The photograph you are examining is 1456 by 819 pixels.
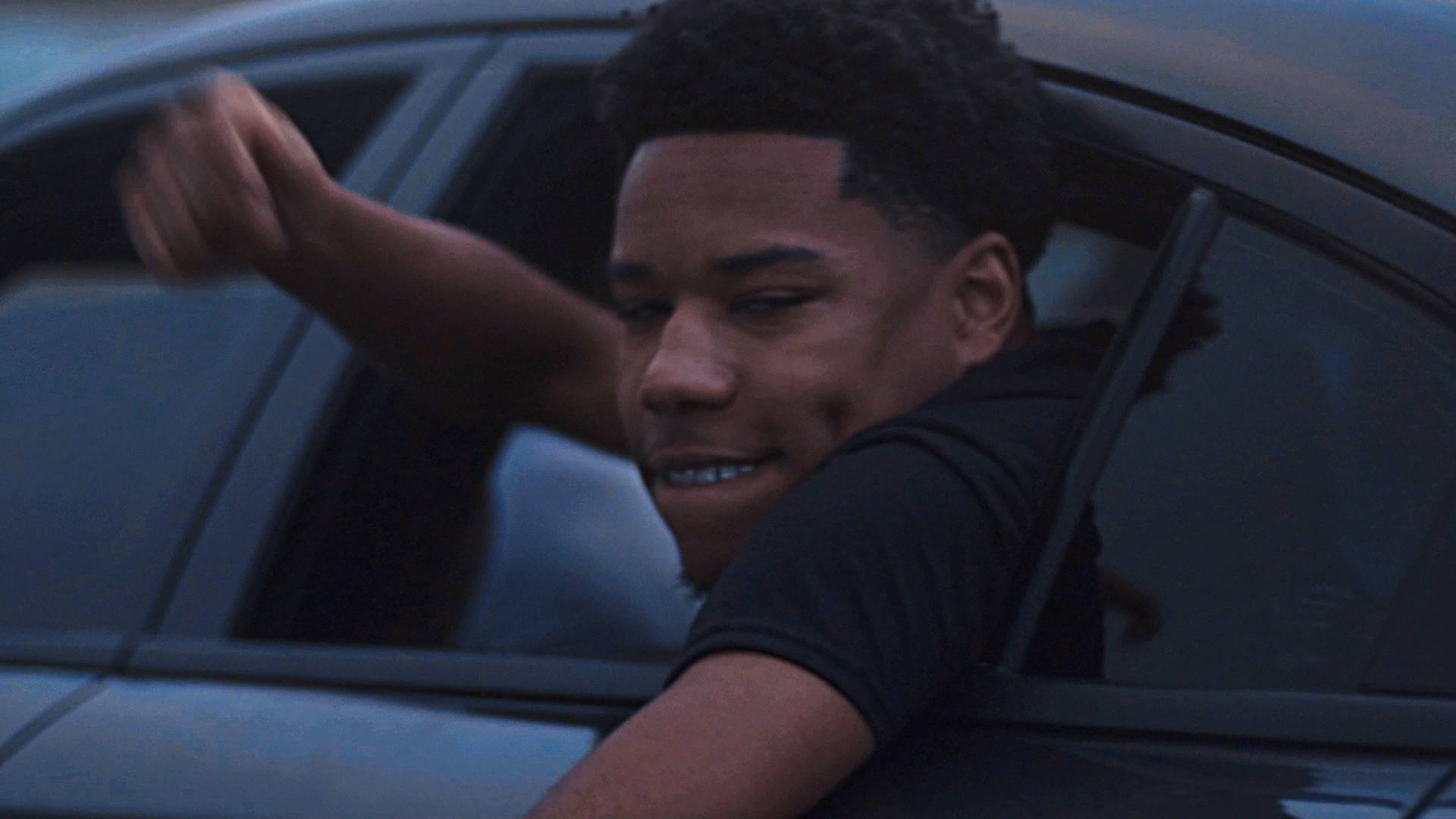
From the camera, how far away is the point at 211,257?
1.84m

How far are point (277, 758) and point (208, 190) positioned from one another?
1.65 feet

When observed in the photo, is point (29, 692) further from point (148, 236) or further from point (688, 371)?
point (688, 371)

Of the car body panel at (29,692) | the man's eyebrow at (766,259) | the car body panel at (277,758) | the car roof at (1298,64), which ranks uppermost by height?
the car roof at (1298,64)

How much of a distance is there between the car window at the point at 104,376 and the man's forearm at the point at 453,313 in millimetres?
101

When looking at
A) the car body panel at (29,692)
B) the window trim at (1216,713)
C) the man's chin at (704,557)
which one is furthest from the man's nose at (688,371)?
the car body panel at (29,692)

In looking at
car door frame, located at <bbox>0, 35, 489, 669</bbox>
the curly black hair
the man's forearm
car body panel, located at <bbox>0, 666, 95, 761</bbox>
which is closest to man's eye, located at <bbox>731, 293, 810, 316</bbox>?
the curly black hair

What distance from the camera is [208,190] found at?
71.7 inches

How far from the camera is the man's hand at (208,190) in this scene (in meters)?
1.80

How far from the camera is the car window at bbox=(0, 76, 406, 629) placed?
2135mm

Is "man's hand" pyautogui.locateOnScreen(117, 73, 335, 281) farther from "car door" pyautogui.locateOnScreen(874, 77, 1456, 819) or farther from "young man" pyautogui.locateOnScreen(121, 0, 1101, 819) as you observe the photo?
"car door" pyautogui.locateOnScreen(874, 77, 1456, 819)

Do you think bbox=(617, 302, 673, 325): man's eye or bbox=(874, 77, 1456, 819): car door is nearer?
bbox=(874, 77, 1456, 819): car door

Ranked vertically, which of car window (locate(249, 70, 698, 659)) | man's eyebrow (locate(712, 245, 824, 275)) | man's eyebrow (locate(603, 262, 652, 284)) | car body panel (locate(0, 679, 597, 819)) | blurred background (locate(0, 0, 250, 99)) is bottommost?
blurred background (locate(0, 0, 250, 99))

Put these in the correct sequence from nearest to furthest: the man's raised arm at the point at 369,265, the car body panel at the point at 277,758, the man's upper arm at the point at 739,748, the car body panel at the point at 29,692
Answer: the man's upper arm at the point at 739,748, the car body panel at the point at 277,758, the man's raised arm at the point at 369,265, the car body panel at the point at 29,692

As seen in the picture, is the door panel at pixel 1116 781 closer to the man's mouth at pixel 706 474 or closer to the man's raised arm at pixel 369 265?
the man's mouth at pixel 706 474
